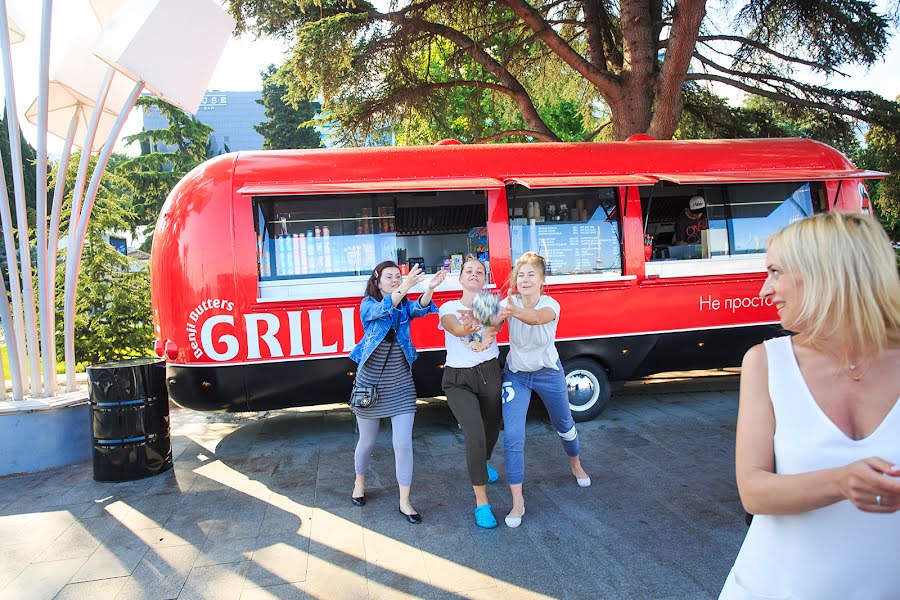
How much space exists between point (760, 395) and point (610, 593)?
2.33 meters

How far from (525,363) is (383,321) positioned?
105 cm

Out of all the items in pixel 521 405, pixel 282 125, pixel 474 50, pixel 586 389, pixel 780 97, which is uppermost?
pixel 282 125

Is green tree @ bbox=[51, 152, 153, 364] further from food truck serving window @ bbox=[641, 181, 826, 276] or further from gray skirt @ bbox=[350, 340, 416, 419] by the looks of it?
food truck serving window @ bbox=[641, 181, 826, 276]

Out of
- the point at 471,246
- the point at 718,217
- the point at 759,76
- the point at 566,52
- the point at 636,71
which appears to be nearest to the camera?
the point at 471,246

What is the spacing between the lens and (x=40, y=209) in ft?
19.8

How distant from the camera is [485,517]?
429 cm

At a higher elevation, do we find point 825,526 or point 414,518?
point 825,526

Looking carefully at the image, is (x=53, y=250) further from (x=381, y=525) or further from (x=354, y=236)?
(x=381, y=525)

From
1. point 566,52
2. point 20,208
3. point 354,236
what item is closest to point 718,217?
point 354,236

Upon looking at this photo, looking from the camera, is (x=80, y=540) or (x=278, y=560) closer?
(x=278, y=560)

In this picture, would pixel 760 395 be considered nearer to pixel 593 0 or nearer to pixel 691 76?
pixel 691 76

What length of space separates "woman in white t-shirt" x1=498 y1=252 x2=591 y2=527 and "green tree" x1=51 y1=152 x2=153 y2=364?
854 centimetres

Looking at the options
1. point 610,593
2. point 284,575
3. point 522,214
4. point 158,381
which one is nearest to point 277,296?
point 158,381

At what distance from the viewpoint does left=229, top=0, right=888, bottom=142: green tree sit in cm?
1010
